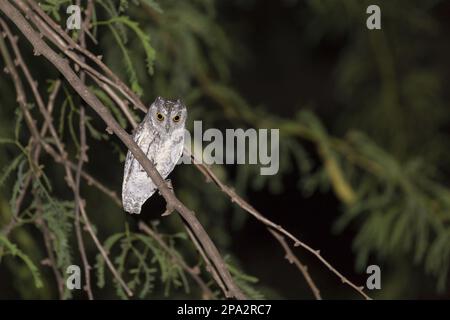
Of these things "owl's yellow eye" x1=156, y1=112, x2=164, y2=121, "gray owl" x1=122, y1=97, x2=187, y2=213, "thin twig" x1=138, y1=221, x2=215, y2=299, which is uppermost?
"owl's yellow eye" x1=156, y1=112, x2=164, y2=121

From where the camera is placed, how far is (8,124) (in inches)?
148

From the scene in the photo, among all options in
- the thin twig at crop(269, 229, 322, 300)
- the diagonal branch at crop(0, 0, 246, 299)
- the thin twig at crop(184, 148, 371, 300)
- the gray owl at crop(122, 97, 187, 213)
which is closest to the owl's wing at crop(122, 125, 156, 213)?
the gray owl at crop(122, 97, 187, 213)

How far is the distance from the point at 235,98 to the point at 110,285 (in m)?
1.99

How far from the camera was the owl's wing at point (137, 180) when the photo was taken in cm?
281

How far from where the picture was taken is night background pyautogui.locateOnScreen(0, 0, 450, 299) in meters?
2.67

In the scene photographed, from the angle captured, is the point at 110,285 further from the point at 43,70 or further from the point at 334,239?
the point at 334,239

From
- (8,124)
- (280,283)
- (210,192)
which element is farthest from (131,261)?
(280,283)

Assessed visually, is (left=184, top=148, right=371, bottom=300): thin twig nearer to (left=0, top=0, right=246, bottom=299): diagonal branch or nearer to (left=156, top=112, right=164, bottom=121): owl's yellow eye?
(left=0, top=0, right=246, bottom=299): diagonal branch

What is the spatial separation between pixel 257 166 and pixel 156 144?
5.79 ft

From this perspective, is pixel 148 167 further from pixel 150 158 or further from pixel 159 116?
pixel 150 158

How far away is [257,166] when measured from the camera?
4.51m

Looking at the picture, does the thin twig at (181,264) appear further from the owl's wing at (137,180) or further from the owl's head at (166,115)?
the owl's head at (166,115)

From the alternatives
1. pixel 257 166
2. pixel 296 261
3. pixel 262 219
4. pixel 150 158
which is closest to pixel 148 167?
pixel 262 219

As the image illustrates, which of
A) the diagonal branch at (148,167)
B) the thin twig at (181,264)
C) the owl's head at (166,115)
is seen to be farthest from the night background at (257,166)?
the diagonal branch at (148,167)
